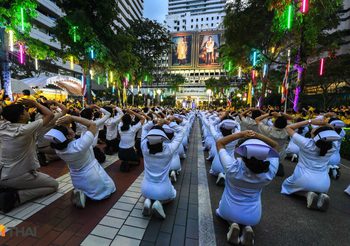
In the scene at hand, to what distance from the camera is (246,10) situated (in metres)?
14.6

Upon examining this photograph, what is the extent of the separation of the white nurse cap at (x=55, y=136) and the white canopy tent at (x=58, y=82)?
1390cm

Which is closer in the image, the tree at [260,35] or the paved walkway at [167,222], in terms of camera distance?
the paved walkway at [167,222]

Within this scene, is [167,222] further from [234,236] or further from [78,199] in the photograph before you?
[78,199]

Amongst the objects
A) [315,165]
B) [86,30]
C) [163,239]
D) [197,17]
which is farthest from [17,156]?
[197,17]

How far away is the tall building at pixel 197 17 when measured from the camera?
106m

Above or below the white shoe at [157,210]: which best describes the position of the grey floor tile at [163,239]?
below

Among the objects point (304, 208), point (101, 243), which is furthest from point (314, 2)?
point (101, 243)

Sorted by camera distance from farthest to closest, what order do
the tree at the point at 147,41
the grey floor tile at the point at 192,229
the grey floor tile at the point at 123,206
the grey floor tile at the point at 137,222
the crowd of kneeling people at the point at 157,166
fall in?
the tree at the point at 147,41 < the grey floor tile at the point at 123,206 < the grey floor tile at the point at 137,222 < the grey floor tile at the point at 192,229 < the crowd of kneeling people at the point at 157,166

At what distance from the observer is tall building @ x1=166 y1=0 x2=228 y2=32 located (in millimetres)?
106438

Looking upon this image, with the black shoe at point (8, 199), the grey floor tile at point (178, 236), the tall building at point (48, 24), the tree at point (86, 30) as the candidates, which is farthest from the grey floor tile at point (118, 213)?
the tall building at point (48, 24)

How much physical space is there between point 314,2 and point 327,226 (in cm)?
1000

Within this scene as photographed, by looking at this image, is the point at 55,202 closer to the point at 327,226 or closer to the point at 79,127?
the point at 79,127

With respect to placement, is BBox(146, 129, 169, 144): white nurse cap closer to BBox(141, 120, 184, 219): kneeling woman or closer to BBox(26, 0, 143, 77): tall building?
BBox(141, 120, 184, 219): kneeling woman

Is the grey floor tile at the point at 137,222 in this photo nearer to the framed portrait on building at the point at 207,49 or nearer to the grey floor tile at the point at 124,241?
the grey floor tile at the point at 124,241
